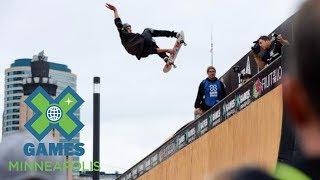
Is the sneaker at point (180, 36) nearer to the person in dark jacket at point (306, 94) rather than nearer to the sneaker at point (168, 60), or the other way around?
the sneaker at point (168, 60)

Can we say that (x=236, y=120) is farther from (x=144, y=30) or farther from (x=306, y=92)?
(x=306, y=92)

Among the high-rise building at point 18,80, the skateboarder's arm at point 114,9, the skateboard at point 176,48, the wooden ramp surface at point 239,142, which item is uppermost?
the high-rise building at point 18,80

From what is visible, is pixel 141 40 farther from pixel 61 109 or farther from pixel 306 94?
pixel 306 94

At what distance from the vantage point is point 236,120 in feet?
45.1

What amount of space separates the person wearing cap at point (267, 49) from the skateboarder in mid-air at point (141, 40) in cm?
288

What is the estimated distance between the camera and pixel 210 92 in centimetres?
1484

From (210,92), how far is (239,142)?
1.57 metres

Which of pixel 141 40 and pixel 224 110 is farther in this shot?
pixel 141 40

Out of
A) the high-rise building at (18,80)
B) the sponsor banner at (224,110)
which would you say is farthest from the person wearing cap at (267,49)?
the high-rise building at (18,80)

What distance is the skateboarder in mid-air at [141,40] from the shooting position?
15.5 metres

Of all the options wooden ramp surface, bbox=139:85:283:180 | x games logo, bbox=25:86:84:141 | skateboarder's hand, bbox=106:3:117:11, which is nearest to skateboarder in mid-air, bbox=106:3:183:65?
skateboarder's hand, bbox=106:3:117:11

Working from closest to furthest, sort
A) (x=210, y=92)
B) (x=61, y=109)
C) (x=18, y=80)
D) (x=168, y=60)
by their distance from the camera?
(x=210, y=92), (x=168, y=60), (x=61, y=109), (x=18, y=80)

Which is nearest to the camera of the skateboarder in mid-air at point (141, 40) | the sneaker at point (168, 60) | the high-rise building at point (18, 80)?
the sneaker at point (168, 60)

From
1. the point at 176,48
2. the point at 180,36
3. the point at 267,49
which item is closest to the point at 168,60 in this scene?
the point at 176,48
